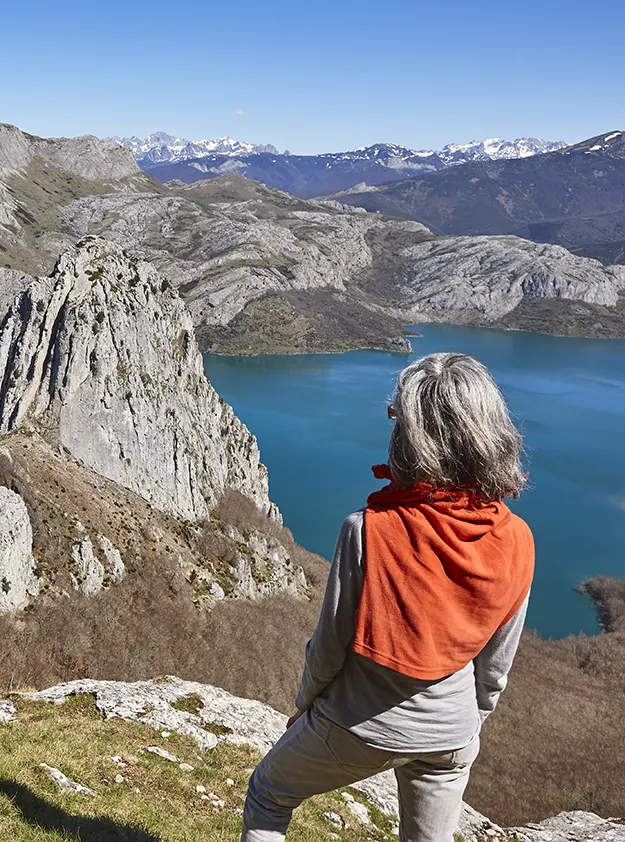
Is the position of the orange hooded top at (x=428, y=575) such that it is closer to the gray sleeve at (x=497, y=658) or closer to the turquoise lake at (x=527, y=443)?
the gray sleeve at (x=497, y=658)

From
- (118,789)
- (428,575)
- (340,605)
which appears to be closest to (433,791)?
(340,605)

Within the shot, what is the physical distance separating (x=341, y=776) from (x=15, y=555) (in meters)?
28.1

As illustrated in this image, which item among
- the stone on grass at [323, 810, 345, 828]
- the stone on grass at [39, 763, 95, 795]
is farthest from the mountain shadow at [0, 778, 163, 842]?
the stone on grass at [323, 810, 345, 828]

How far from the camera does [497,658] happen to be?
13.5 feet

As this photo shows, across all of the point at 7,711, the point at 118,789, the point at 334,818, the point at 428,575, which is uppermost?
the point at 428,575

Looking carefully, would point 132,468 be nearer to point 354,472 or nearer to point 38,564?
point 38,564

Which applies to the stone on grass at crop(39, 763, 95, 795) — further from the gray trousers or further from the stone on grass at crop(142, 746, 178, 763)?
the gray trousers

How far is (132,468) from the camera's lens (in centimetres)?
4550

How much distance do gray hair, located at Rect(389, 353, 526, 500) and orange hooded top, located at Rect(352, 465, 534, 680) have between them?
11 cm

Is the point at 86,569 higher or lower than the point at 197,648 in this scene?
higher

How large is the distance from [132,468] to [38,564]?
14370 mm

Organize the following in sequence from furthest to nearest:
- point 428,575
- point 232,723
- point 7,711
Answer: point 232,723 → point 7,711 → point 428,575

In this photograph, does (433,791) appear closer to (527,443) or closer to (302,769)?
(302,769)

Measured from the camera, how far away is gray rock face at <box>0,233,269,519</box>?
4184 centimetres
